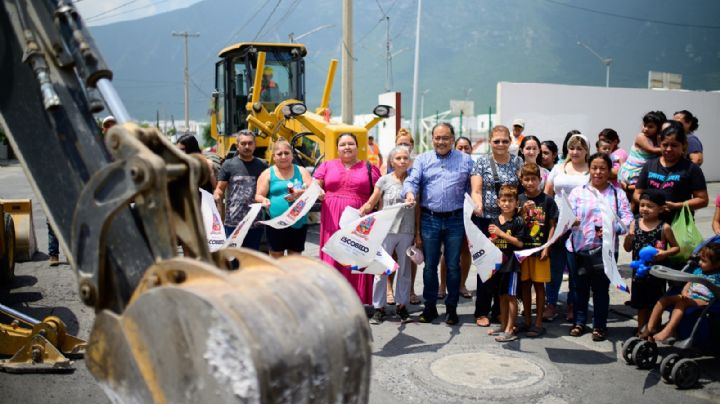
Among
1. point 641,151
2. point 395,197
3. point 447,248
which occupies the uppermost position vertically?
point 641,151

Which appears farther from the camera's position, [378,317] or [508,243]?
[378,317]

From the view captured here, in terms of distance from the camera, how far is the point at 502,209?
20.3ft

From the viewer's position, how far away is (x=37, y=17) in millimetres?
2617

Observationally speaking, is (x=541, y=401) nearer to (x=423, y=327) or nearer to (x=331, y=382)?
(x=423, y=327)

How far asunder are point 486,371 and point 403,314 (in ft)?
5.08

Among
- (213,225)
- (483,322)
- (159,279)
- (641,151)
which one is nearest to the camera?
(159,279)

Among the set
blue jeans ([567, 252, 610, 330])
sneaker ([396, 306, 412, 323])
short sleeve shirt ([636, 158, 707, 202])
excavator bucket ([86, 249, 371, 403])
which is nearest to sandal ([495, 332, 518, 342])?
blue jeans ([567, 252, 610, 330])

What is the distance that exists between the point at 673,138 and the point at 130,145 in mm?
5436

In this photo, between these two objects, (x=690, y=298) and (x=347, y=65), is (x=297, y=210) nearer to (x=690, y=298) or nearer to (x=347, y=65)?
(x=690, y=298)

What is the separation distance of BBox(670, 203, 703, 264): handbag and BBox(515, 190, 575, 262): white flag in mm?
911

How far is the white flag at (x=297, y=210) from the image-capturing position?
6.54 m

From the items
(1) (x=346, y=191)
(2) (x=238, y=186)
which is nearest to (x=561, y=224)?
(1) (x=346, y=191)

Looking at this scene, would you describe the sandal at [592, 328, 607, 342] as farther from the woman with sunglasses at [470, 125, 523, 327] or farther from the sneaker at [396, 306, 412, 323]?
the sneaker at [396, 306, 412, 323]

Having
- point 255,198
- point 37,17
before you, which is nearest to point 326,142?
point 255,198
